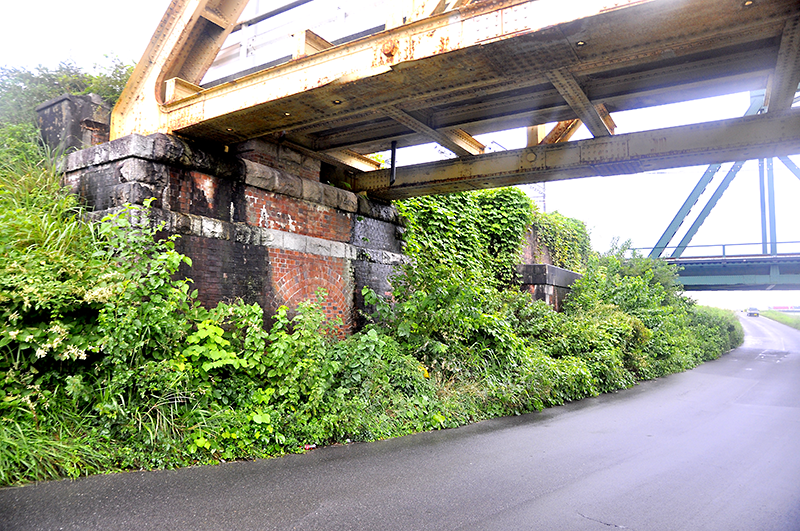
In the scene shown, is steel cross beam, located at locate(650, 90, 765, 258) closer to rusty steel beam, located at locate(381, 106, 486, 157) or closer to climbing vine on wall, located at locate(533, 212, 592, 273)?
climbing vine on wall, located at locate(533, 212, 592, 273)

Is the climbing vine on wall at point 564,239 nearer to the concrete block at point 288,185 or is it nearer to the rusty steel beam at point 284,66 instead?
the concrete block at point 288,185

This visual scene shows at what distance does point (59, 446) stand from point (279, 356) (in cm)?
202

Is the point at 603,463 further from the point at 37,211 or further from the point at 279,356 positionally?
the point at 37,211

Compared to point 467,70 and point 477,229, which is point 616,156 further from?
point 477,229

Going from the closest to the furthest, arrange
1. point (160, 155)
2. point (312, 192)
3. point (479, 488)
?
1. point (479, 488)
2. point (160, 155)
3. point (312, 192)

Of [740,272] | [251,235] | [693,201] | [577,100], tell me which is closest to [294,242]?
[251,235]

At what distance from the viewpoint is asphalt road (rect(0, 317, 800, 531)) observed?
3430 mm

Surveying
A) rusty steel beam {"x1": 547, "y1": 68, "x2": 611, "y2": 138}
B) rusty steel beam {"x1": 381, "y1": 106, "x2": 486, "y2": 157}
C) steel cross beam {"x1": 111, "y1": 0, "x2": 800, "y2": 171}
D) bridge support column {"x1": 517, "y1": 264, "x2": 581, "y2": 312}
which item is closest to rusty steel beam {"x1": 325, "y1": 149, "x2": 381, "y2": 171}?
steel cross beam {"x1": 111, "y1": 0, "x2": 800, "y2": 171}

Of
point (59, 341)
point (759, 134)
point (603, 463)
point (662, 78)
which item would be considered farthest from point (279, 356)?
point (759, 134)

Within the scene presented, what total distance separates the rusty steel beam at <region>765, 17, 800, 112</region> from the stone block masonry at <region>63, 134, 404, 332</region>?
549 cm

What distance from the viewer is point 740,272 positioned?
72.7 ft

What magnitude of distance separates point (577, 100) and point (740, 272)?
21827 mm

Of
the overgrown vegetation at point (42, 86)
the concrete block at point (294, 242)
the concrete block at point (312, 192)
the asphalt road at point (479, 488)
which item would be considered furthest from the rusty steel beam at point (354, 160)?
the asphalt road at point (479, 488)

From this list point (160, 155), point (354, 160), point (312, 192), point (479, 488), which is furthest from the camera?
point (354, 160)
